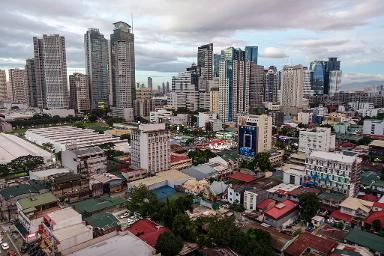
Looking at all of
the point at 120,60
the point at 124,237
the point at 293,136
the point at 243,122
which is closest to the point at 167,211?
the point at 124,237

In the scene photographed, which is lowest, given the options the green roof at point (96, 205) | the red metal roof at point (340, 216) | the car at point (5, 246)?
the car at point (5, 246)

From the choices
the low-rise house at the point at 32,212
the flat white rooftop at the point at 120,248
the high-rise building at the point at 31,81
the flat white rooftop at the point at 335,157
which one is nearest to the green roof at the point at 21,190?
the low-rise house at the point at 32,212

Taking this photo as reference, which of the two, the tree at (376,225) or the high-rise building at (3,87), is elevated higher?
the high-rise building at (3,87)

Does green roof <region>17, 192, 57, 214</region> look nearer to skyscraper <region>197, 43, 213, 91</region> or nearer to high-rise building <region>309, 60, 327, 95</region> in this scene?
skyscraper <region>197, 43, 213, 91</region>

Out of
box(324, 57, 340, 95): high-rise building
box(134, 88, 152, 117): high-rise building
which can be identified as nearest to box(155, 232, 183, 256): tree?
box(134, 88, 152, 117): high-rise building

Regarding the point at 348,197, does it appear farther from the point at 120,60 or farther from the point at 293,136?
the point at 120,60

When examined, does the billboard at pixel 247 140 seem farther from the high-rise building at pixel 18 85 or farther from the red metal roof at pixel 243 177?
the high-rise building at pixel 18 85
